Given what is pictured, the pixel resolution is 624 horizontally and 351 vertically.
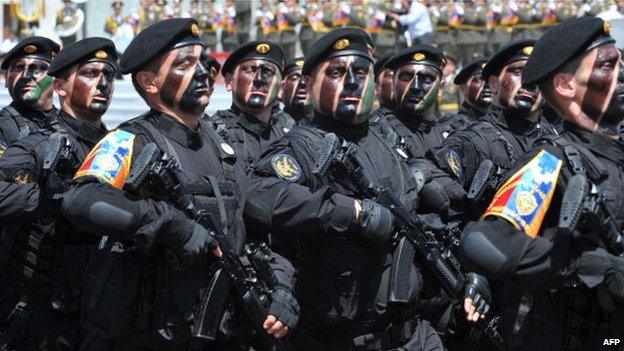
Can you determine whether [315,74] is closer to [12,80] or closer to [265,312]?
[265,312]

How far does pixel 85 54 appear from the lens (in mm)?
8430

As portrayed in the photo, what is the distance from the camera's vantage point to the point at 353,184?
700 centimetres

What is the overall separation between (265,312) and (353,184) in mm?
891

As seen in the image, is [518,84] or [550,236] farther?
[518,84]

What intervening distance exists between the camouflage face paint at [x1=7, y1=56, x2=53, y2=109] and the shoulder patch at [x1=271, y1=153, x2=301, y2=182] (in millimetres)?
3185

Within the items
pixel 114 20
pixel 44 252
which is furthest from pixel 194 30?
pixel 114 20

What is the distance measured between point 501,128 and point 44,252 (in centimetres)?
329

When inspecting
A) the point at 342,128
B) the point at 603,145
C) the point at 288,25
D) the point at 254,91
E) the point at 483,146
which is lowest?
the point at 288,25

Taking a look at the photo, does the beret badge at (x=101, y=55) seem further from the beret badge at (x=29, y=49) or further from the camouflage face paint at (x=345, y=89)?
the camouflage face paint at (x=345, y=89)

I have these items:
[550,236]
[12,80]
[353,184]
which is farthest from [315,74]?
[12,80]

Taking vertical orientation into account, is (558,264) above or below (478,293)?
above

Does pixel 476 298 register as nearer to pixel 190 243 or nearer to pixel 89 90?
pixel 190 243

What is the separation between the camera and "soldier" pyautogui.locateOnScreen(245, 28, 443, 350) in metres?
6.73

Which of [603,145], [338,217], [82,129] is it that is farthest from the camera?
[82,129]
